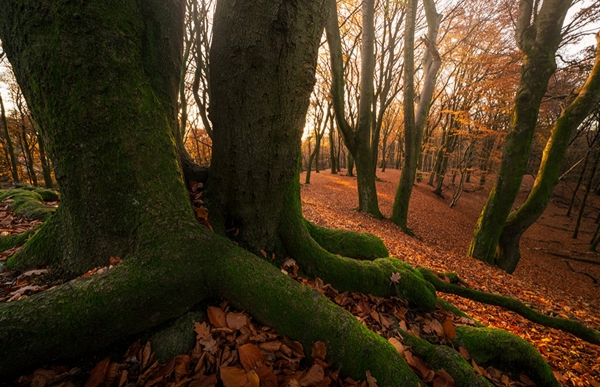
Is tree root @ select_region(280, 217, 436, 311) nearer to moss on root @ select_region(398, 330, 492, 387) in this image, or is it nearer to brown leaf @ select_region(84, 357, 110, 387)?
moss on root @ select_region(398, 330, 492, 387)

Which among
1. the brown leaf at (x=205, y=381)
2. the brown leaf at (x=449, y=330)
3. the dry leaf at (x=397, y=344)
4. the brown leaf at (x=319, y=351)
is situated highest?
the brown leaf at (x=205, y=381)

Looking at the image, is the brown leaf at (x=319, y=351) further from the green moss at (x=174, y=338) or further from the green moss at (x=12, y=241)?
the green moss at (x=12, y=241)

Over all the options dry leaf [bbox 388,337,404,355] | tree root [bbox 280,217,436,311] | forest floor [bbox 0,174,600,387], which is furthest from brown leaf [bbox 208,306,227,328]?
dry leaf [bbox 388,337,404,355]

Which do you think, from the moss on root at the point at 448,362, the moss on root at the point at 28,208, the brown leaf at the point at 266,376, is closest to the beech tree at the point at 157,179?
the moss on root at the point at 448,362

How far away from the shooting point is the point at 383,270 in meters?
2.65

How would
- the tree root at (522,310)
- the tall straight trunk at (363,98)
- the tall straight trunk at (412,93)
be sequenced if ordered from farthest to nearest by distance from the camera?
1. the tall straight trunk at (363,98)
2. the tall straight trunk at (412,93)
3. the tree root at (522,310)

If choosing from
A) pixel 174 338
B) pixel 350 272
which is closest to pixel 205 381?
pixel 174 338

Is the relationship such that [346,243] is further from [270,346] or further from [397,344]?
[270,346]

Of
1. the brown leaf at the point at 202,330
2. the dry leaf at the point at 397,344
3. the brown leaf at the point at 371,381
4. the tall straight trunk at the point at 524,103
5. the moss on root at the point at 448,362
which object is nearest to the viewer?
the brown leaf at the point at 371,381

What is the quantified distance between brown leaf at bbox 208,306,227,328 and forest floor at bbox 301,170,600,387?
360 centimetres

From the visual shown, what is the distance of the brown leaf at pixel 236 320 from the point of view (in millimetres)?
1676

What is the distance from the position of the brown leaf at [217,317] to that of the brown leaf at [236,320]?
34mm

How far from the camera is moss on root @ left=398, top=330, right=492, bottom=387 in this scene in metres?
1.76

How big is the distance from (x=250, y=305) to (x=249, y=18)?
206cm
